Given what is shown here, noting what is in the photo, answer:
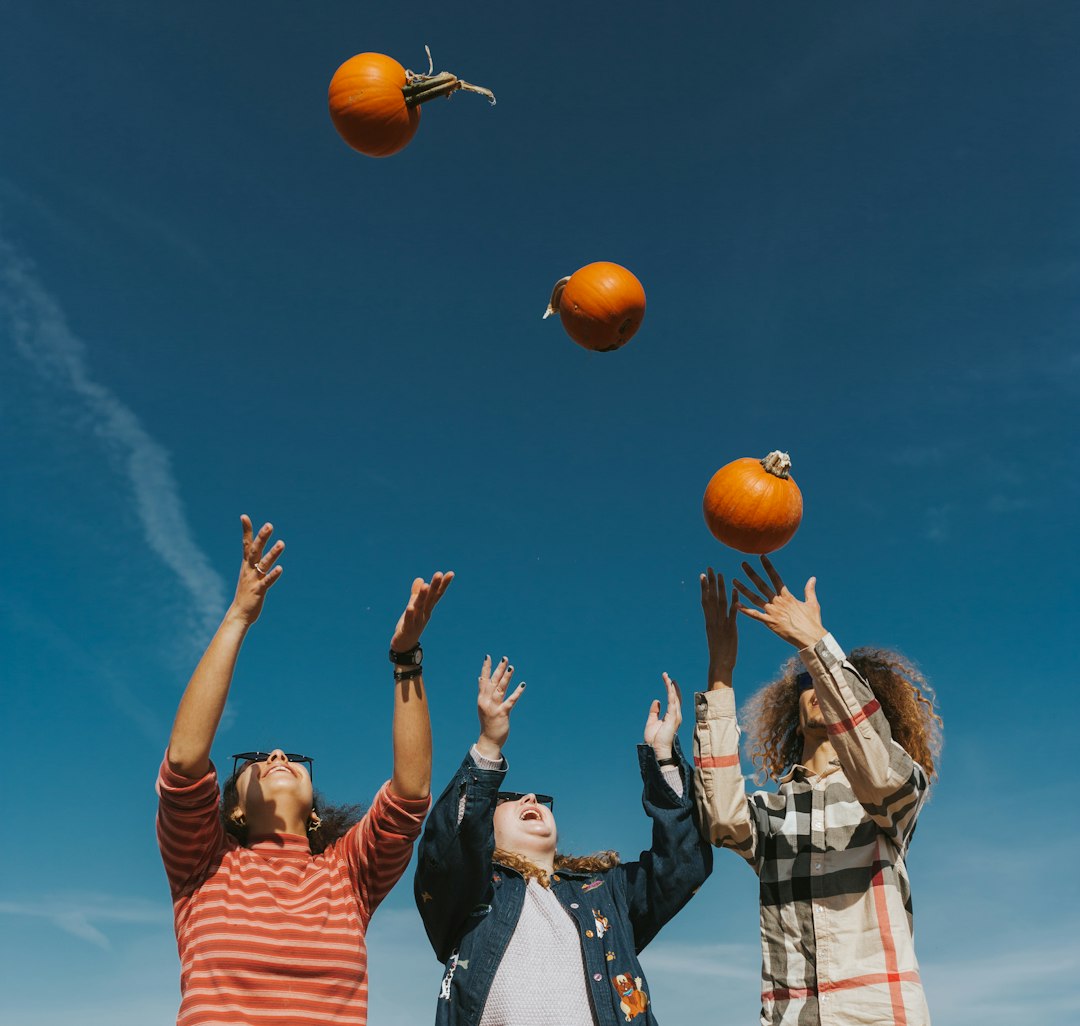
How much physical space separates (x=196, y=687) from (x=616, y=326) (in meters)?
3.08

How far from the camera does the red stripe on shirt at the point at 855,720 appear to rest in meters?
5.13

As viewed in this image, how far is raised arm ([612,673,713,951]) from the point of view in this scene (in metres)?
5.72

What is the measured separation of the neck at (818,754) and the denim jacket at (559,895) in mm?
686

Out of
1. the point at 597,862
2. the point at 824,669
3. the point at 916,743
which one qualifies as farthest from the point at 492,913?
the point at 916,743

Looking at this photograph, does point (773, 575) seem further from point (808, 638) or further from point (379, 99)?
point (379, 99)

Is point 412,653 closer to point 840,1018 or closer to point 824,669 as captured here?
point 824,669

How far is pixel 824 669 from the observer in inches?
206

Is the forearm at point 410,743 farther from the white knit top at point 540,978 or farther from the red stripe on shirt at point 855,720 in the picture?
the red stripe on shirt at point 855,720

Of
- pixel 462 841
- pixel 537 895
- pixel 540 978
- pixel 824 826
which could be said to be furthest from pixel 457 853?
pixel 824 826

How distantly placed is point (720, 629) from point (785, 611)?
524mm

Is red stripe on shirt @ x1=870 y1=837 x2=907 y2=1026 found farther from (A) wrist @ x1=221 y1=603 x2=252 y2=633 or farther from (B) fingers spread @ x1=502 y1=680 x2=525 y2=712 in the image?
(A) wrist @ x1=221 y1=603 x2=252 y2=633

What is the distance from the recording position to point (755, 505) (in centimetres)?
612

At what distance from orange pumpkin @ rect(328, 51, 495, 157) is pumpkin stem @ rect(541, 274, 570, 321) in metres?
1.23

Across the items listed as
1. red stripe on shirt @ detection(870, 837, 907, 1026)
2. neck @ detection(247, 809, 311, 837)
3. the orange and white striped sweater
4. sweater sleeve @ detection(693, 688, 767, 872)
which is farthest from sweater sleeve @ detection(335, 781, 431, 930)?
red stripe on shirt @ detection(870, 837, 907, 1026)
